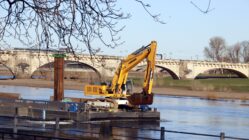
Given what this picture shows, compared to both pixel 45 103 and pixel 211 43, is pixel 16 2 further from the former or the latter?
pixel 211 43

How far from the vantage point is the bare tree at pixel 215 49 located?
18138 centimetres

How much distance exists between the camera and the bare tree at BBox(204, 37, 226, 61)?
595 ft

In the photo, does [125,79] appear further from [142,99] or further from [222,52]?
[222,52]

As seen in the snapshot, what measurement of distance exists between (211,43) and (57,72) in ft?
488

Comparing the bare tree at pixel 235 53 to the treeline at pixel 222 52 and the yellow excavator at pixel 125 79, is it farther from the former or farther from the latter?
the yellow excavator at pixel 125 79

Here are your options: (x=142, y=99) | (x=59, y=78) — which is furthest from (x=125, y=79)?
(x=142, y=99)

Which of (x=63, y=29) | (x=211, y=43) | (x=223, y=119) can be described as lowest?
(x=223, y=119)

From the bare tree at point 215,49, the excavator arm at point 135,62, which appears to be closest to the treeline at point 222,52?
the bare tree at point 215,49

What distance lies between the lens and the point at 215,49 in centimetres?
18200

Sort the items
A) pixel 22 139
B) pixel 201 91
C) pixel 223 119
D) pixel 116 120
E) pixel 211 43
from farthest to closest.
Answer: pixel 211 43, pixel 201 91, pixel 223 119, pixel 116 120, pixel 22 139

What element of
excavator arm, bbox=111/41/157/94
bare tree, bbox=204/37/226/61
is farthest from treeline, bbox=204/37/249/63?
excavator arm, bbox=111/41/157/94

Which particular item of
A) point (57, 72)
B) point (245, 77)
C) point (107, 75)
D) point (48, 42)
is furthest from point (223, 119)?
point (245, 77)

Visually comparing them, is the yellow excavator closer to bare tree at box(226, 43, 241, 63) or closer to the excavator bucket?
the excavator bucket

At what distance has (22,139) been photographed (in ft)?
65.9
